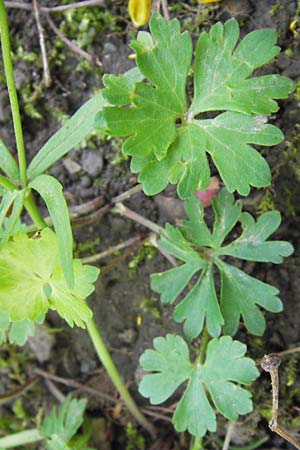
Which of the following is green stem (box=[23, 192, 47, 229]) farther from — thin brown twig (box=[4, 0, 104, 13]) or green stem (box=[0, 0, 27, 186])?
thin brown twig (box=[4, 0, 104, 13])

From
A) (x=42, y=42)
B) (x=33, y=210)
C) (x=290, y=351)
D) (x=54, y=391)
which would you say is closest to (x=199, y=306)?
(x=290, y=351)

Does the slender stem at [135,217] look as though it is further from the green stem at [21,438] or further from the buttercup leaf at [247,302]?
the green stem at [21,438]

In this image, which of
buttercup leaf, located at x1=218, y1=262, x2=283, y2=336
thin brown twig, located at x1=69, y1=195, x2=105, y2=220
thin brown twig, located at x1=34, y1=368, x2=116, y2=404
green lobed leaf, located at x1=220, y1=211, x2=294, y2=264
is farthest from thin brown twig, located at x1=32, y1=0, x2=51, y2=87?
thin brown twig, located at x1=34, y1=368, x2=116, y2=404

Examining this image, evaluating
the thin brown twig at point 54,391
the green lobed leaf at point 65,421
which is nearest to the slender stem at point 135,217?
the green lobed leaf at point 65,421

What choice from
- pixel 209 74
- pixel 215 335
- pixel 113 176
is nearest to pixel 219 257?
pixel 215 335

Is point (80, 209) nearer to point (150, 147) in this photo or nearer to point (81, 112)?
point (81, 112)

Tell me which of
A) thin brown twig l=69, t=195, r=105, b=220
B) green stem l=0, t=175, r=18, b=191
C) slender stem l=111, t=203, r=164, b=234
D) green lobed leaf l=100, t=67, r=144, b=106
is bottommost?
slender stem l=111, t=203, r=164, b=234

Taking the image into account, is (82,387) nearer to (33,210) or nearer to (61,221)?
(33,210)
